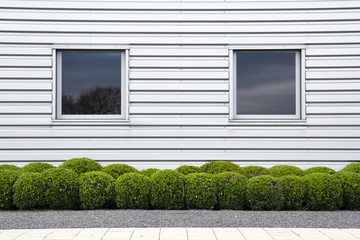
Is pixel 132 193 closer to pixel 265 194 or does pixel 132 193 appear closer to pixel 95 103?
pixel 265 194

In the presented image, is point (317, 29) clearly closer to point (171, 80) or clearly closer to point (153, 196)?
point (171, 80)

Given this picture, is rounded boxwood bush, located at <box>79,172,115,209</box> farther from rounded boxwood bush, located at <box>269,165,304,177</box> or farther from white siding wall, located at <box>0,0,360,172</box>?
rounded boxwood bush, located at <box>269,165,304,177</box>

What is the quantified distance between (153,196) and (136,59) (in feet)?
9.99

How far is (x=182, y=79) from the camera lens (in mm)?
7219

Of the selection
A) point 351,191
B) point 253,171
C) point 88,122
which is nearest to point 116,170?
point 88,122

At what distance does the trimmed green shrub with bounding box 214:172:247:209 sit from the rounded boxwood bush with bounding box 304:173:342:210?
102 cm

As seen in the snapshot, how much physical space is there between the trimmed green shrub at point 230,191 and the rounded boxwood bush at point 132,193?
43.7 inches

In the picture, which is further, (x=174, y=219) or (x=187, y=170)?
(x=187, y=170)

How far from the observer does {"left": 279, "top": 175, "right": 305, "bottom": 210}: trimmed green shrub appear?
5.40 m

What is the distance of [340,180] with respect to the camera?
5566 mm

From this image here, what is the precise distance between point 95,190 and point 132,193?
1.85ft

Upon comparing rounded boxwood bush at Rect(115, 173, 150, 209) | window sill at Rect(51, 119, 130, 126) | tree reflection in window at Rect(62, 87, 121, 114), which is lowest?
rounded boxwood bush at Rect(115, 173, 150, 209)
